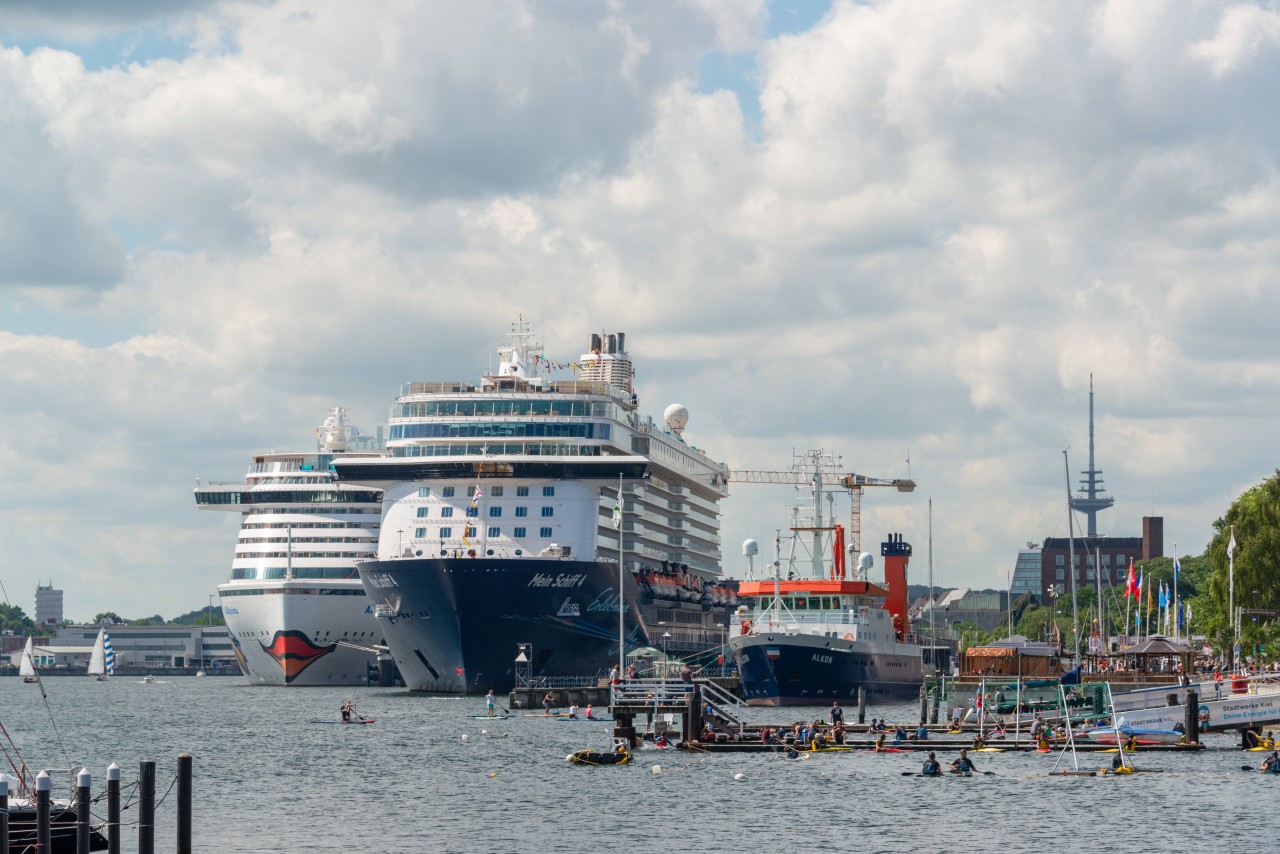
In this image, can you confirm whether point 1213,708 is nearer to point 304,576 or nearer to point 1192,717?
point 1192,717

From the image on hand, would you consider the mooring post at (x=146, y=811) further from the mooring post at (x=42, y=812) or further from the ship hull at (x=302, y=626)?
the ship hull at (x=302, y=626)

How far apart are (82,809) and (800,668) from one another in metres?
78.8

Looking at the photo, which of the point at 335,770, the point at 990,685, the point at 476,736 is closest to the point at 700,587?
the point at 990,685

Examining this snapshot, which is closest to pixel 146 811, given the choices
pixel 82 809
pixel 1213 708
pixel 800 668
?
pixel 82 809

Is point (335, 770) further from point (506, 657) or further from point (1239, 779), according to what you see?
point (506, 657)

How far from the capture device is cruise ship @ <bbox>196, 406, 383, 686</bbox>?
159250mm

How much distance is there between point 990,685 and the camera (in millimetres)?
110125

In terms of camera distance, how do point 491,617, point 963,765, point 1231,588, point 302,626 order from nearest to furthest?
point 963,765 → point 1231,588 → point 491,617 → point 302,626

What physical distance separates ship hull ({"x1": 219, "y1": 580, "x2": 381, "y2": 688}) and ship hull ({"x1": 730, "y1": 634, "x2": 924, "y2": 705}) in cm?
5103

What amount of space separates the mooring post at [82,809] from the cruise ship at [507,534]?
75.9 meters

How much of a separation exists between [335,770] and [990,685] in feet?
156

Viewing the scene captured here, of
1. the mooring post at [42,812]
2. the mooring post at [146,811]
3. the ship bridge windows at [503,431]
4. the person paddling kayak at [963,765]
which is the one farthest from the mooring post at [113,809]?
the ship bridge windows at [503,431]

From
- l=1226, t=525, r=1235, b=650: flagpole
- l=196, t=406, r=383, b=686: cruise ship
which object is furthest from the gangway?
l=196, t=406, r=383, b=686: cruise ship

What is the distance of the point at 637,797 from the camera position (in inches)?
2579
